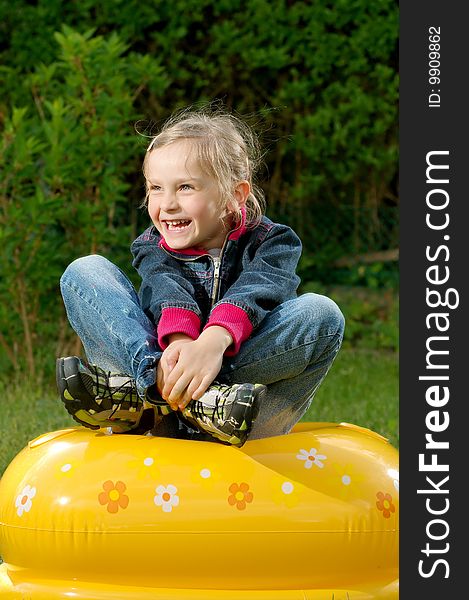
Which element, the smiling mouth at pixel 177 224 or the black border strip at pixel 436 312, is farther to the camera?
the smiling mouth at pixel 177 224

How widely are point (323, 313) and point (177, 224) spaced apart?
456mm

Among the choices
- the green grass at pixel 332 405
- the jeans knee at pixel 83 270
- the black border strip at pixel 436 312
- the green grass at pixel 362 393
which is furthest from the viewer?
the green grass at pixel 362 393

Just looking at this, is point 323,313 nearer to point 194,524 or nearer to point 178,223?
point 178,223

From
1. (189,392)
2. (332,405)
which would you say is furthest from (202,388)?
(332,405)

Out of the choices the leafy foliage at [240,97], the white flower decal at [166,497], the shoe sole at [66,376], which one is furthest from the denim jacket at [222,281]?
the leafy foliage at [240,97]

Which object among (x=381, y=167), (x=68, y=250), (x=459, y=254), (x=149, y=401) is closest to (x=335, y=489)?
(x=149, y=401)

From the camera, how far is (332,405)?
5266 mm

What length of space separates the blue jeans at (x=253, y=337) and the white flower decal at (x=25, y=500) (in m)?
0.36

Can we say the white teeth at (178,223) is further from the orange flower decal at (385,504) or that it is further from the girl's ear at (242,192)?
the orange flower decal at (385,504)

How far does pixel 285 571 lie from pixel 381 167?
16.2 ft

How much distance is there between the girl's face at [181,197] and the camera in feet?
9.43

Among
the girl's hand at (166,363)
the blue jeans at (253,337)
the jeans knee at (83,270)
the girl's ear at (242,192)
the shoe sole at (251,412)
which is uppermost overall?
the girl's ear at (242,192)

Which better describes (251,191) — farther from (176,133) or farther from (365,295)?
(365,295)

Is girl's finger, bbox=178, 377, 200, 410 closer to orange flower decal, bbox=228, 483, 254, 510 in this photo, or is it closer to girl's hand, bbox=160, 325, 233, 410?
girl's hand, bbox=160, 325, 233, 410
